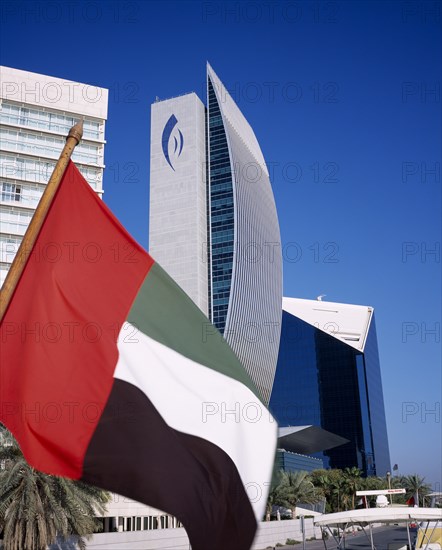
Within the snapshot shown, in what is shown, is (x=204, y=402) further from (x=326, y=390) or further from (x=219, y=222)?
(x=326, y=390)

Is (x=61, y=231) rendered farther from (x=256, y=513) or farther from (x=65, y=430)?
(x=256, y=513)

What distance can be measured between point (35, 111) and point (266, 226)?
69.9 metres

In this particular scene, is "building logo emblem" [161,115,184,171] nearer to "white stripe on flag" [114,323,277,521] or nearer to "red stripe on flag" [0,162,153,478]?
"red stripe on flag" [0,162,153,478]

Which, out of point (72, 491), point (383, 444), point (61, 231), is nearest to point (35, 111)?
point (72, 491)

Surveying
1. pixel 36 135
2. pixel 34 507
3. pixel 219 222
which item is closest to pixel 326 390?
pixel 219 222

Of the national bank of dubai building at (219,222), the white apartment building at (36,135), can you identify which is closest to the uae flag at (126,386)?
the white apartment building at (36,135)

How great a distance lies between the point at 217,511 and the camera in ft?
18.7

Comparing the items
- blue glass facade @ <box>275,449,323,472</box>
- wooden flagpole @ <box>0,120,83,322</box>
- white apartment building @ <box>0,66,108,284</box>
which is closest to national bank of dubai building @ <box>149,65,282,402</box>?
blue glass facade @ <box>275,449,323,472</box>

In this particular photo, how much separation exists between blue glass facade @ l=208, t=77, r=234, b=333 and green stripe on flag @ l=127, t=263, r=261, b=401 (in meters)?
104

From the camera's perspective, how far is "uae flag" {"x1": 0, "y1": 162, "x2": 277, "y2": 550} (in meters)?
5.71

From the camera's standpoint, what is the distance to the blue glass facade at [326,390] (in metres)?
154

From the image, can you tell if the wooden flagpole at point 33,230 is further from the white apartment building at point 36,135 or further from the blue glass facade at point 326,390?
the blue glass facade at point 326,390

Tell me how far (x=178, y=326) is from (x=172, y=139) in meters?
134

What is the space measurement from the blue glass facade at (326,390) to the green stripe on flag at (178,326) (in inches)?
5782
